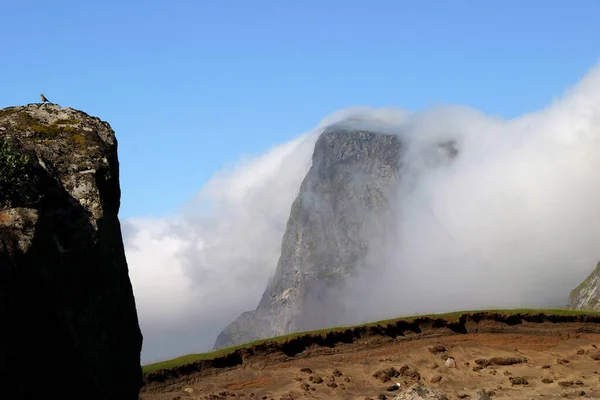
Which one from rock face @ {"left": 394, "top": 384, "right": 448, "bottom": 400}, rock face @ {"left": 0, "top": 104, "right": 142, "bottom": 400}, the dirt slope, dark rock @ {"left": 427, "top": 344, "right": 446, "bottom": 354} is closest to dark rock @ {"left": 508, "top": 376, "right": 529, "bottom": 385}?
the dirt slope

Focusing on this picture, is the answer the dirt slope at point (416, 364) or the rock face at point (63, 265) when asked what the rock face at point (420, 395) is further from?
the dirt slope at point (416, 364)

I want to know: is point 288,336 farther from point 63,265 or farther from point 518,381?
point 63,265

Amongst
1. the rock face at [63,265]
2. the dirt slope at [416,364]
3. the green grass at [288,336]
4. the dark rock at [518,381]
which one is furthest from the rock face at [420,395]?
the green grass at [288,336]

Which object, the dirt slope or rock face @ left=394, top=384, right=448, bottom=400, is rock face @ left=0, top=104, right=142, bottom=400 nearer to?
rock face @ left=394, top=384, right=448, bottom=400

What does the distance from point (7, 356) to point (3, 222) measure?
8.41ft

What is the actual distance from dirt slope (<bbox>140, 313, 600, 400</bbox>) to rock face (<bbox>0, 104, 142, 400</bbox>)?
20.4 meters

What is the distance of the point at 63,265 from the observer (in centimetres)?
1522

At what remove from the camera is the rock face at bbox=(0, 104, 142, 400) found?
13656 mm

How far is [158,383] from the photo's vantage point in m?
37.7

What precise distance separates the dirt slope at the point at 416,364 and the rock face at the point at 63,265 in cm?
2036

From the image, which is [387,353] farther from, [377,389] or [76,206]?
[76,206]

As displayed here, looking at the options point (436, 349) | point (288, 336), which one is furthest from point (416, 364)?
point (288, 336)

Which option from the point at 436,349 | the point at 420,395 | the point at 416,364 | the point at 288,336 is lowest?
the point at 420,395

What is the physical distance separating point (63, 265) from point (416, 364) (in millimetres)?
29950
